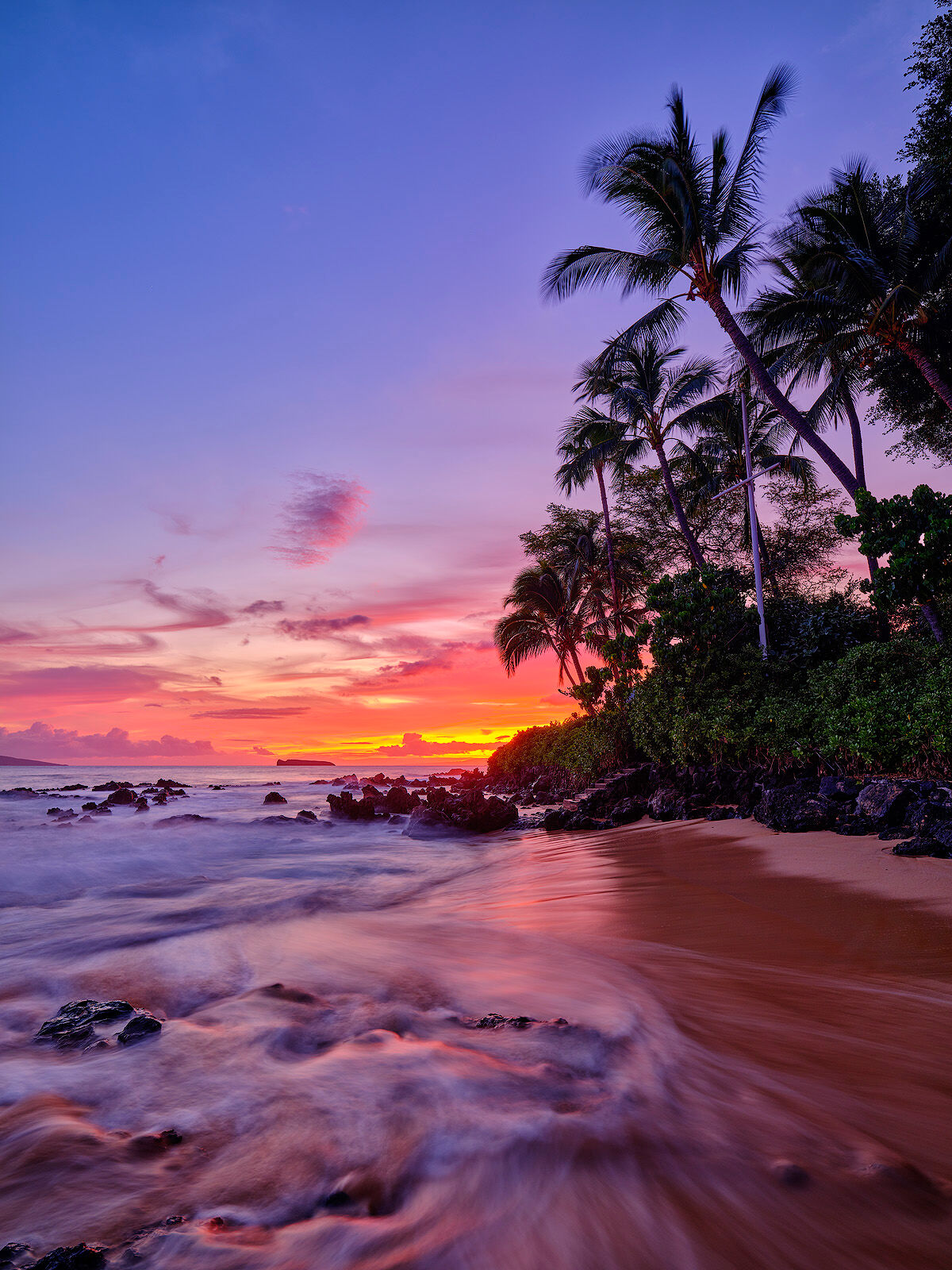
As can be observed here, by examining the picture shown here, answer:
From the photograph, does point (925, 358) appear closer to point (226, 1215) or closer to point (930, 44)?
point (930, 44)

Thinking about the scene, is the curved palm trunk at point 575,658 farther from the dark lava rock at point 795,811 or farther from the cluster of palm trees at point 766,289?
the dark lava rock at point 795,811

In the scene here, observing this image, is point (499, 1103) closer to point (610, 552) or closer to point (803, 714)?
point (803, 714)

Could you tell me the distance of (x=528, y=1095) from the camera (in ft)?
8.50

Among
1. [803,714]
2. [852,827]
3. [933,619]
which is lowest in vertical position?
[852,827]

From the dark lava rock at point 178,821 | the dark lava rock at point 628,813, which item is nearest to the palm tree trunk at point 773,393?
the dark lava rock at point 628,813

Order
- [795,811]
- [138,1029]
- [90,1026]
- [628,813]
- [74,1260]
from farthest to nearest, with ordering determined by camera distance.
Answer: [628,813] → [795,811] → [90,1026] → [138,1029] → [74,1260]

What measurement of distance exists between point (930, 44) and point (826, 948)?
22.4 m

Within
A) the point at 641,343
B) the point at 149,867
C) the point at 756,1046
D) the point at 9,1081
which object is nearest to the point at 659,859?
the point at 756,1046

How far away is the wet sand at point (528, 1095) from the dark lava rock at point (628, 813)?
6.02 m

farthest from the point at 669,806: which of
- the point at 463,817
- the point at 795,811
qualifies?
the point at 463,817

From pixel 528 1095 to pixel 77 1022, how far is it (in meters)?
2.90

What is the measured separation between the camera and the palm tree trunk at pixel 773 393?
1449 centimetres

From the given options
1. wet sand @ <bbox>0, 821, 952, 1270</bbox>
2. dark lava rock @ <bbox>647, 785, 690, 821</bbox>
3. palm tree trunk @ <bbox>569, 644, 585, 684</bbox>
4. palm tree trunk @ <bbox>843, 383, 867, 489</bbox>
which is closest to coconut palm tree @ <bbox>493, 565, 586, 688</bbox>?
palm tree trunk @ <bbox>569, 644, 585, 684</bbox>

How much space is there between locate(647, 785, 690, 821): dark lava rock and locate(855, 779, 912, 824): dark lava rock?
11.5ft
